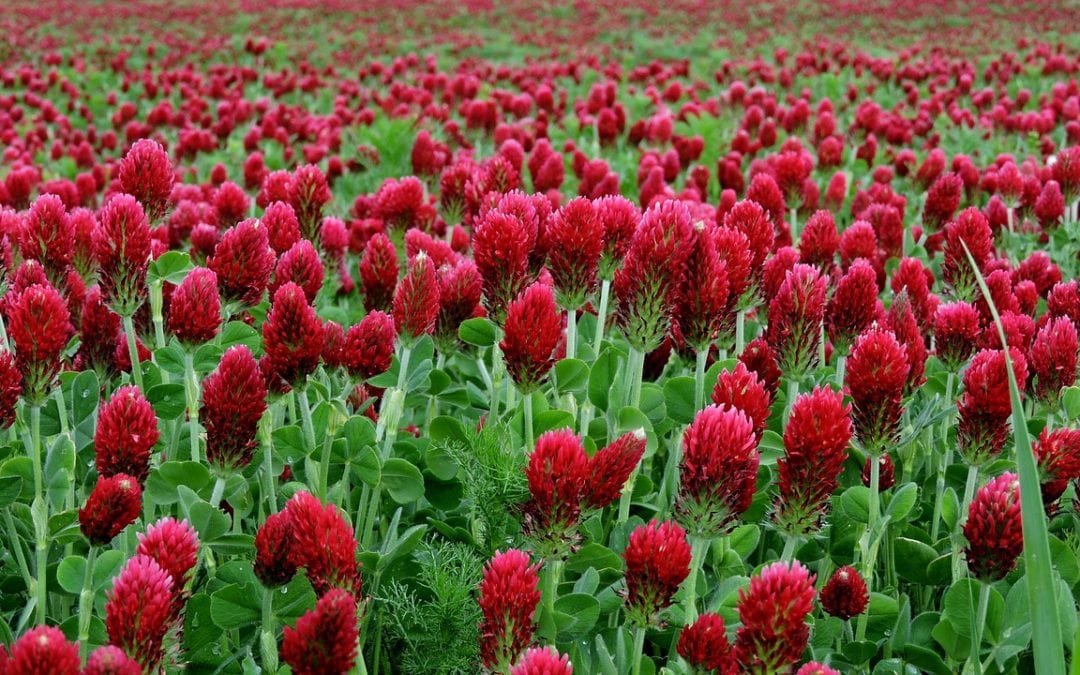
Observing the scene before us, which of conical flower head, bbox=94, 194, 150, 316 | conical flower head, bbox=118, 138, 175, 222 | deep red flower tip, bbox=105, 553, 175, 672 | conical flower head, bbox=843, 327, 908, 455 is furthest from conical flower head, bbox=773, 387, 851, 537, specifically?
conical flower head, bbox=118, 138, 175, 222

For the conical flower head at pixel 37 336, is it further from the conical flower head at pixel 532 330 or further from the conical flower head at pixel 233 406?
the conical flower head at pixel 532 330

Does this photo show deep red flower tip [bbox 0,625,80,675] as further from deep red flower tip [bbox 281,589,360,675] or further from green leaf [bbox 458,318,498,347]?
green leaf [bbox 458,318,498,347]

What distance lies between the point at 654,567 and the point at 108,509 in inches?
31.6

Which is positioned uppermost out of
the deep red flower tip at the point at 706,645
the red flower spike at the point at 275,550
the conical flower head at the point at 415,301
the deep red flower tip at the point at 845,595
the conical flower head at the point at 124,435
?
the conical flower head at the point at 415,301

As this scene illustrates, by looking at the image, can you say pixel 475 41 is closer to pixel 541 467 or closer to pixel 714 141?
pixel 714 141

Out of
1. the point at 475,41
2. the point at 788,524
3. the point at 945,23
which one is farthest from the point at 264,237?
the point at 945,23

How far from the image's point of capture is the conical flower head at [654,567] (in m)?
1.59

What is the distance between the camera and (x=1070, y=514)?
90.0 inches

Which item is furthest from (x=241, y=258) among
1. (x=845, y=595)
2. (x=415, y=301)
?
(x=845, y=595)

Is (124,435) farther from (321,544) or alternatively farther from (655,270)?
(655,270)

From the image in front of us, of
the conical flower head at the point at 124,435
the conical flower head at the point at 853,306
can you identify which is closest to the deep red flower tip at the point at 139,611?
the conical flower head at the point at 124,435

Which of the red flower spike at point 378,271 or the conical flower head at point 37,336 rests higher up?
the conical flower head at point 37,336

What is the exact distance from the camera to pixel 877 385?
6.32 ft

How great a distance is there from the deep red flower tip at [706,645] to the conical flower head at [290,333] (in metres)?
0.83
